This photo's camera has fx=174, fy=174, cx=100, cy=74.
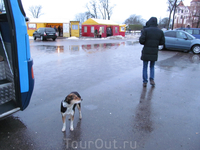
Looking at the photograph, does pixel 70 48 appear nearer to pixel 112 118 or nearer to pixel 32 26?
pixel 112 118

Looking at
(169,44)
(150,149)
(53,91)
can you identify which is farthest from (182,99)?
(169,44)

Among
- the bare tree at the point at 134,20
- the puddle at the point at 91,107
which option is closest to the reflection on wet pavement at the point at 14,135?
the puddle at the point at 91,107

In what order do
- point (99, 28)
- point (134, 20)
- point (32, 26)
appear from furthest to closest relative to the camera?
point (134, 20)
point (99, 28)
point (32, 26)

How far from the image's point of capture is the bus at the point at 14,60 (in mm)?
2736

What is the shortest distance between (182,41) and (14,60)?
13.1 metres

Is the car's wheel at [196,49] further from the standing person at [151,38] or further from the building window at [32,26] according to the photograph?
the building window at [32,26]

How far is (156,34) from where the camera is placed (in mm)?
5141

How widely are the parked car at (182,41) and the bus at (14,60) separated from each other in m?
12.8

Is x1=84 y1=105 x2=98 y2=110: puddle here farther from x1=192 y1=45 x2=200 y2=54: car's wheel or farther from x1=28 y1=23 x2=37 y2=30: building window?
x1=28 y1=23 x2=37 y2=30: building window

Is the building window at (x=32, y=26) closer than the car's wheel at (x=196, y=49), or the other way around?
the car's wheel at (x=196, y=49)

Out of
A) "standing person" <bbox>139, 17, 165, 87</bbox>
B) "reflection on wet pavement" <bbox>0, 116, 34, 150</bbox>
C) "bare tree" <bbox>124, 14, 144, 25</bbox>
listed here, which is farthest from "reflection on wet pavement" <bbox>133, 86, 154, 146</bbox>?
"bare tree" <bbox>124, 14, 144, 25</bbox>

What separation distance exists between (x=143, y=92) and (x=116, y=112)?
60.1 inches

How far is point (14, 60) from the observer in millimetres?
2912

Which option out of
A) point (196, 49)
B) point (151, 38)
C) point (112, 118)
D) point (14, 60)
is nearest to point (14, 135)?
point (14, 60)
